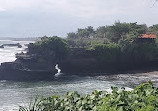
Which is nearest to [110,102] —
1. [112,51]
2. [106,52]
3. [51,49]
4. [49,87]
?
[49,87]

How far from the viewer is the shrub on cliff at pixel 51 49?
5394 cm

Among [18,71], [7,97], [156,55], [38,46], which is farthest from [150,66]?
[7,97]

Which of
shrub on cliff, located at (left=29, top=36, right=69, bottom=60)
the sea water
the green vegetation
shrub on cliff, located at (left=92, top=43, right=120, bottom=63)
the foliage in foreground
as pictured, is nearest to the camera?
the foliage in foreground

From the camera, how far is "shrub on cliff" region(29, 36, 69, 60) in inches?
2124

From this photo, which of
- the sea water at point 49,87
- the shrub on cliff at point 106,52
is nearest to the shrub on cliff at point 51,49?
the sea water at point 49,87

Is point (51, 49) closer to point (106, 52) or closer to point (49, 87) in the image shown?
point (106, 52)

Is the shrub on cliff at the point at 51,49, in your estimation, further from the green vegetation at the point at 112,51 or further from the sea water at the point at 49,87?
the sea water at the point at 49,87

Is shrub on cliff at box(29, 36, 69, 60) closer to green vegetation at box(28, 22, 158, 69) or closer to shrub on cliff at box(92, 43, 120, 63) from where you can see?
green vegetation at box(28, 22, 158, 69)

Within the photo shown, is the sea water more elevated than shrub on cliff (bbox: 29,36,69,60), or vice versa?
shrub on cliff (bbox: 29,36,69,60)

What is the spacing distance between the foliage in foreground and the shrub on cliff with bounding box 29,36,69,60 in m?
47.0

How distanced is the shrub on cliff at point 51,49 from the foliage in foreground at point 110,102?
46976mm

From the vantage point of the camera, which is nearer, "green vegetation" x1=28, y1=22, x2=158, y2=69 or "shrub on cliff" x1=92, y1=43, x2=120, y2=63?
"green vegetation" x1=28, y1=22, x2=158, y2=69

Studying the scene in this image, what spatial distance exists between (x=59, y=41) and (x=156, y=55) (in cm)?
2198

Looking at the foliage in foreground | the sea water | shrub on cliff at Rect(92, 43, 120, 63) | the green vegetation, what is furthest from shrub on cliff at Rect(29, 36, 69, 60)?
the foliage in foreground
